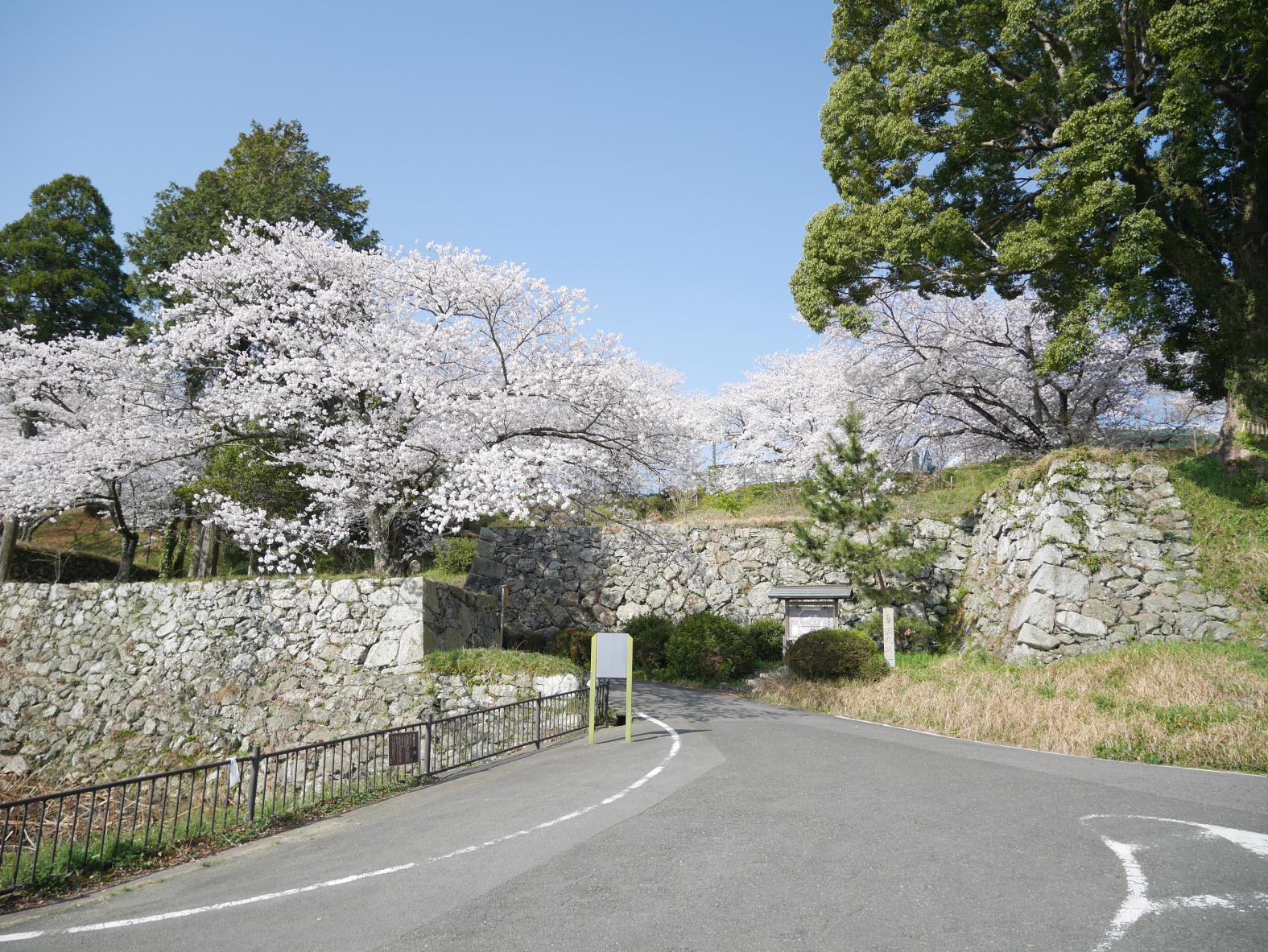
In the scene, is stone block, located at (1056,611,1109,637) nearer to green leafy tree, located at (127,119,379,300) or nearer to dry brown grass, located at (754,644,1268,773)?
dry brown grass, located at (754,644,1268,773)

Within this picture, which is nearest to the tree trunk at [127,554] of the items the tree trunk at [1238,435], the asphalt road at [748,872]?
the asphalt road at [748,872]

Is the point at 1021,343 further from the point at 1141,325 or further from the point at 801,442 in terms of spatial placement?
the point at 801,442

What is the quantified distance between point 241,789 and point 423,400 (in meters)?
7.80

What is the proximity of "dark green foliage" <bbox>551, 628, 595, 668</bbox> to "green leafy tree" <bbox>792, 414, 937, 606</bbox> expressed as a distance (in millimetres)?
8106

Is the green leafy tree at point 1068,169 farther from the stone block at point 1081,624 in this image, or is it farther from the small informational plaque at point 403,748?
the small informational plaque at point 403,748

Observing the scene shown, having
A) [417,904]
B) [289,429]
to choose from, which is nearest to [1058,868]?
[417,904]

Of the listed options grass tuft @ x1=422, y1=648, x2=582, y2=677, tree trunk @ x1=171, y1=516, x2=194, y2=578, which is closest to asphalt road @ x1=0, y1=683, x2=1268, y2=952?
grass tuft @ x1=422, y1=648, x2=582, y2=677

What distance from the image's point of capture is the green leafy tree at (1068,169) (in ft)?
47.3

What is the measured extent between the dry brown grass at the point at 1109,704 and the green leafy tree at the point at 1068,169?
653cm

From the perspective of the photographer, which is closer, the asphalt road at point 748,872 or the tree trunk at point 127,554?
the asphalt road at point 748,872

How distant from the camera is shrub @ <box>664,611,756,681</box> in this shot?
2133cm

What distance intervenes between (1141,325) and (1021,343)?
16.7ft

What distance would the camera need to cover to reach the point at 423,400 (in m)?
14.8

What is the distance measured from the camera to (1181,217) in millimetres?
16844
